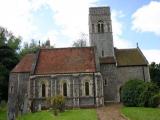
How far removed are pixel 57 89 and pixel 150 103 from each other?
1409cm

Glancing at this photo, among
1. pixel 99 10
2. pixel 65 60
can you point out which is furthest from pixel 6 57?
pixel 99 10

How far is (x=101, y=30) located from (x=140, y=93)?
16335 millimetres

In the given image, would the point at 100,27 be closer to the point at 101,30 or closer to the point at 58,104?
the point at 101,30

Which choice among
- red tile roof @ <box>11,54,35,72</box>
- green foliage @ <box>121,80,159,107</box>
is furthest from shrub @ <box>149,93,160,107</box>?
red tile roof @ <box>11,54,35,72</box>

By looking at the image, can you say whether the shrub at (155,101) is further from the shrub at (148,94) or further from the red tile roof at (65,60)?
the red tile roof at (65,60)

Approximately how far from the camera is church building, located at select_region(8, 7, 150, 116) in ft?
141

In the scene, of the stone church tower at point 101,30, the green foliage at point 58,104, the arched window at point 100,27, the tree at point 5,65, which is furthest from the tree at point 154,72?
the green foliage at point 58,104

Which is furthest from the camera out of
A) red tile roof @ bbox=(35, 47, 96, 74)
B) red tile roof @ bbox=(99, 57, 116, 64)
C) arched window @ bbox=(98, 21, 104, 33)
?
arched window @ bbox=(98, 21, 104, 33)

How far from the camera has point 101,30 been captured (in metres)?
51.8

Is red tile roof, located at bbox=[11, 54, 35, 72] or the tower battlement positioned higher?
the tower battlement

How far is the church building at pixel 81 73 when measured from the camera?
4312 cm

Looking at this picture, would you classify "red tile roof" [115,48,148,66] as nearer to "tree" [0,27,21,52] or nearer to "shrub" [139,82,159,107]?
"shrub" [139,82,159,107]

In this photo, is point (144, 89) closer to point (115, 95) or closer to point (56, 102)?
point (115, 95)

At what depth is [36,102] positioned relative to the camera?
143 feet
